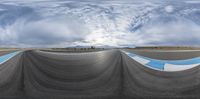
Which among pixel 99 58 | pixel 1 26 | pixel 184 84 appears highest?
pixel 1 26

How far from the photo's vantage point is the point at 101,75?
38.8 ft

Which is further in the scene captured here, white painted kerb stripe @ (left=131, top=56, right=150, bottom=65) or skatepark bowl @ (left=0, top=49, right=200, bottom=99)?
white painted kerb stripe @ (left=131, top=56, right=150, bottom=65)

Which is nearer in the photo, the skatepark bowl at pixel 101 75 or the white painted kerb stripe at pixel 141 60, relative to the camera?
the skatepark bowl at pixel 101 75

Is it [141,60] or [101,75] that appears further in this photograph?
[141,60]

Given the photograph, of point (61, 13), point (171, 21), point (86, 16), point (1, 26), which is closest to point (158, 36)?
point (171, 21)

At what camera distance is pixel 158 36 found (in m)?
16.3

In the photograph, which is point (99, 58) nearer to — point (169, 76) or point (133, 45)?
point (169, 76)

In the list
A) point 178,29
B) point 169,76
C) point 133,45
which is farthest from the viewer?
point 178,29

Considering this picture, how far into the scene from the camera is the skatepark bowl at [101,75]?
11.7 m

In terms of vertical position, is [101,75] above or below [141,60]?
below

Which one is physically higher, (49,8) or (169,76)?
(49,8)

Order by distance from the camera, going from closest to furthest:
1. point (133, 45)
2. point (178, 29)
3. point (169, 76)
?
point (169, 76) < point (133, 45) < point (178, 29)

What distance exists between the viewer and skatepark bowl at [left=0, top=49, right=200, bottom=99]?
38.4 feet

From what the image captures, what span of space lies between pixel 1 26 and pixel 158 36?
243 inches
